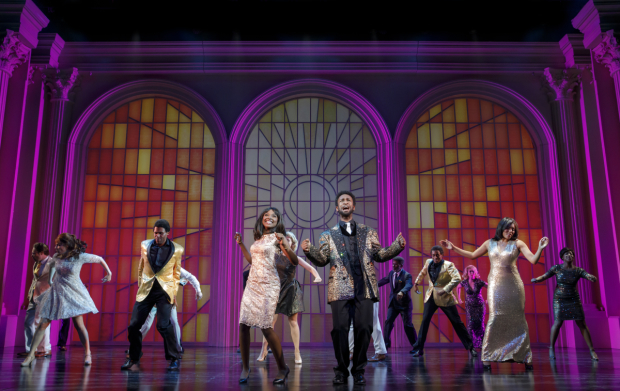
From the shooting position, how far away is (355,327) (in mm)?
3879

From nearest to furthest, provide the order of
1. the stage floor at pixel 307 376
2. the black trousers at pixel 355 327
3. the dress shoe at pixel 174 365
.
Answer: the stage floor at pixel 307 376
the black trousers at pixel 355 327
the dress shoe at pixel 174 365

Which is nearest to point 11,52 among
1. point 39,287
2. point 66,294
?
point 39,287

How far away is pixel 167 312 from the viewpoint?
188 inches

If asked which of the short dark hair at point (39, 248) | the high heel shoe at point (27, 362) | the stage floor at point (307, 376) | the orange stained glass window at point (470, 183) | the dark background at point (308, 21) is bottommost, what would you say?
the stage floor at point (307, 376)

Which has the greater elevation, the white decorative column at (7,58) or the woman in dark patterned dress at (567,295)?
the white decorative column at (7,58)

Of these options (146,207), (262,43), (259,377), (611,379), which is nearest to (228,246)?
(146,207)

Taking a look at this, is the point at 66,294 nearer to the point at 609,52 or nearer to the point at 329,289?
the point at 329,289

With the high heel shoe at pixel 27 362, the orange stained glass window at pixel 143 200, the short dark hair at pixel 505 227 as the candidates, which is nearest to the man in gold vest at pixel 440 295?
the short dark hair at pixel 505 227

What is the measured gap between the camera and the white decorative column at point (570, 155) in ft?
27.9

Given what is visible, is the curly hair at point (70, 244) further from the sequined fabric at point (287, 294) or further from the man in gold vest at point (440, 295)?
the man in gold vest at point (440, 295)

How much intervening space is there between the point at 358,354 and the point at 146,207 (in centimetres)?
629

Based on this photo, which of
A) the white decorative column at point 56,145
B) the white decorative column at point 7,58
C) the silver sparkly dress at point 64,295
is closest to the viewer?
the silver sparkly dress at point 64,295

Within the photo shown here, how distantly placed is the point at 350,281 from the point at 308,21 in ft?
22.3

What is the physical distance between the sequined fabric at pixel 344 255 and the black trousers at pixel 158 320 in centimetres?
170
